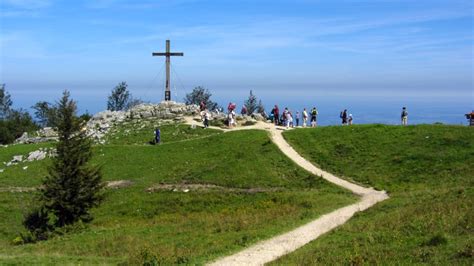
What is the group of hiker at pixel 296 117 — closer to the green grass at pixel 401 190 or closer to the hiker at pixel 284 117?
the hiker at pixel 284 117

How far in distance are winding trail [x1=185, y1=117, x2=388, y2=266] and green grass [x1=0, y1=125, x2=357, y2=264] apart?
669 millimetres

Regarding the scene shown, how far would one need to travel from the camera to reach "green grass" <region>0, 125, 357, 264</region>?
22323 millimetres

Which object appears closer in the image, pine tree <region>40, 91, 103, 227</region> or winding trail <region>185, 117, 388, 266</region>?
winding trail <region>185, 117, 388, 266</region>

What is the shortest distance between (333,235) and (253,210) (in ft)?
36.9

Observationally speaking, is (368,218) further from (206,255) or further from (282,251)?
(206,255)

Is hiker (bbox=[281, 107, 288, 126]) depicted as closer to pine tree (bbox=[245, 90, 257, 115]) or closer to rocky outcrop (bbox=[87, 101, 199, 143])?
rocky outcrop (bbox=[87, 101, 199, 143])

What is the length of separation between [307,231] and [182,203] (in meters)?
14.2

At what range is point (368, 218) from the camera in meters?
24.5

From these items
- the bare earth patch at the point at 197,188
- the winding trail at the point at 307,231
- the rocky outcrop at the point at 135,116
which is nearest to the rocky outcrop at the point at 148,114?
the rocky outcrop at the point at 135,116

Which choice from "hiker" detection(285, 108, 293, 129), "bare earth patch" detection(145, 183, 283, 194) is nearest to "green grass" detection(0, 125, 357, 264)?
"bare earth patch" detection(145, 183, 283, 194)

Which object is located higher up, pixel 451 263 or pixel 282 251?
pixel 451 263

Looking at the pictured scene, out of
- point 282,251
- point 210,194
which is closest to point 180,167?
point 210,194

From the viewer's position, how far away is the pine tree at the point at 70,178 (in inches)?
1187

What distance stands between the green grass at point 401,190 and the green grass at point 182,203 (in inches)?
129
